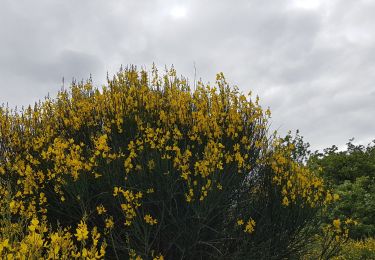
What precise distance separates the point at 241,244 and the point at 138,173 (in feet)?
6.37

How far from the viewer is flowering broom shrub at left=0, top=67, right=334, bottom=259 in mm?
5672

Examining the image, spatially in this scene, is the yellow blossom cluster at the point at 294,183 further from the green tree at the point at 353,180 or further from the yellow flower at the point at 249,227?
the green tree at the point at 353,180

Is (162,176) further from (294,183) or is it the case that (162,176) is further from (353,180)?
(353,180)

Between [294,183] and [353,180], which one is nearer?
[294,183]

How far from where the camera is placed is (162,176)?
5664 mm

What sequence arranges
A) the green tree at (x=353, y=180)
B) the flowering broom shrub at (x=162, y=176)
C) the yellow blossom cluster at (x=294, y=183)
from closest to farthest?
the flowering broom shrub at (x=162, y=176) < the yellow blossom cluster at (x=294, y=183) < the green tree at (x=353, y=180)

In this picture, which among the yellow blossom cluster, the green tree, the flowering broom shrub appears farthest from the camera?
the green tree

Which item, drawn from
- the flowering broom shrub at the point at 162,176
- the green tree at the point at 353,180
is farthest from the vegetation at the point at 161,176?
the green tree at the point at 353,180

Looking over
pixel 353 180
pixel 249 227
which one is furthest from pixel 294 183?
pixel 353 180

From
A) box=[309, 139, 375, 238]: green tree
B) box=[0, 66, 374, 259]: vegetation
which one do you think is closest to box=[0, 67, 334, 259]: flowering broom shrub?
box=[0, 66, 374, 259]: vegetation

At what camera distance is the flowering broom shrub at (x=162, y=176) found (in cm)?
567

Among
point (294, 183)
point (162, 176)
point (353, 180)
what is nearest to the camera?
point (162, 176)

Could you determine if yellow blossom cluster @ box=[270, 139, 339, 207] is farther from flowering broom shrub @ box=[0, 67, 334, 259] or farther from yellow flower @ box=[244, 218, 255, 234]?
yellow flower @ box=[244, 218, 255, 234]

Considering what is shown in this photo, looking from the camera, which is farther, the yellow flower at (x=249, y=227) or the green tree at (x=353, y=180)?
the green tree at (x=353, y=180)
